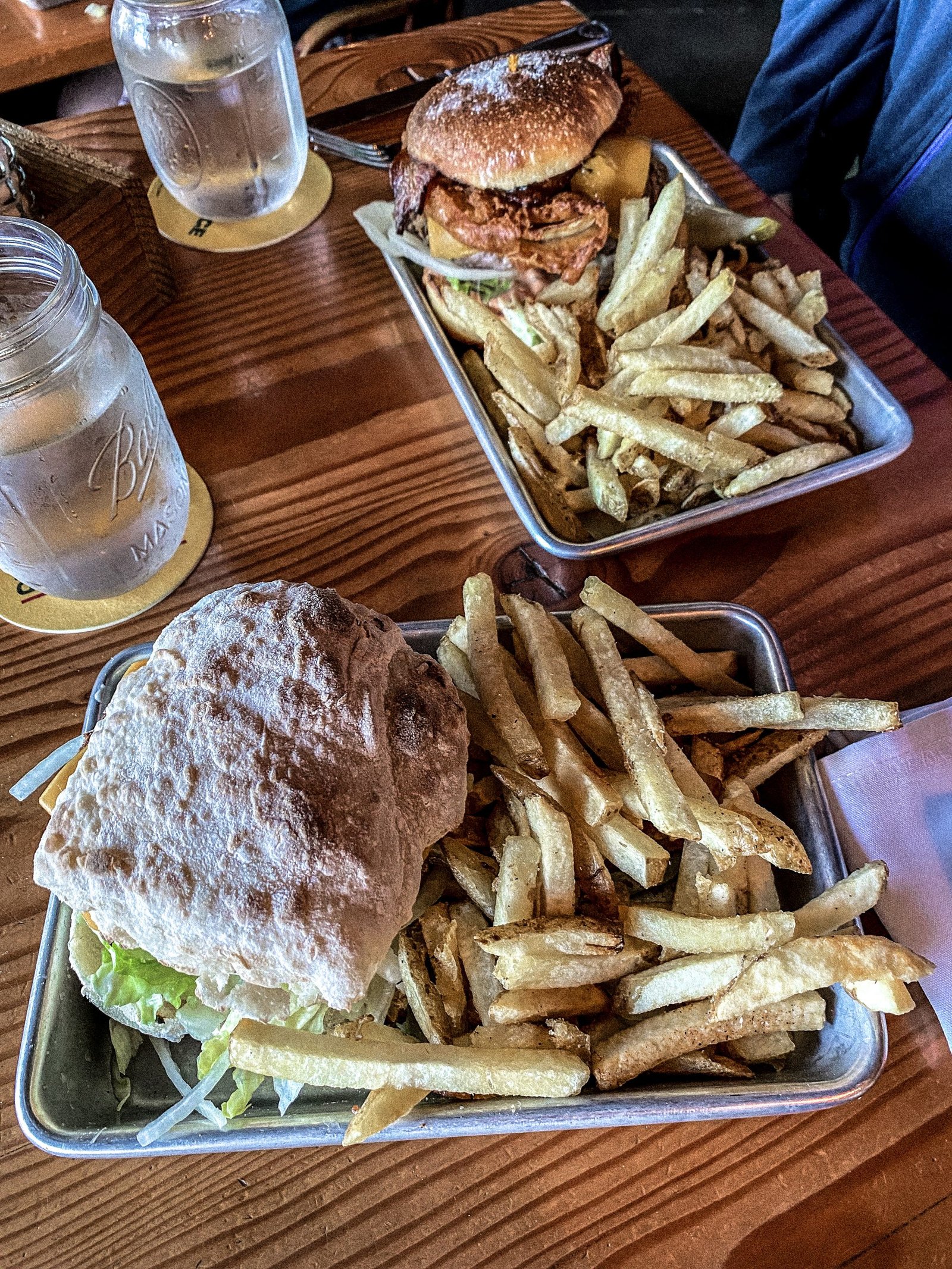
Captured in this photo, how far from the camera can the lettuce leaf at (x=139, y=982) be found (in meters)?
1.05

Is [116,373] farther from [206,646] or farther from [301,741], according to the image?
[301,741]

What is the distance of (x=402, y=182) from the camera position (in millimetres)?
2076

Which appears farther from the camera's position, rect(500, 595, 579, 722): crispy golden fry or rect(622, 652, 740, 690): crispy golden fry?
rect(622, 652, 740, 690): crispy golden fry

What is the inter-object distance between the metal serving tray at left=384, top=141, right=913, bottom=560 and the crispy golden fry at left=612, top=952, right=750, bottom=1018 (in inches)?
28.3

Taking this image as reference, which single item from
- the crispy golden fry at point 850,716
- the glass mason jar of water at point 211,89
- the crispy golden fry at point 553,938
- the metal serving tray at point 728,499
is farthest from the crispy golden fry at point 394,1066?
the glass mason jar of water at point 211,89

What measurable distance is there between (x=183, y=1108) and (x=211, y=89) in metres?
2.00

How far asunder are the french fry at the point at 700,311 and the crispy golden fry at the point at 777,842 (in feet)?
3.10

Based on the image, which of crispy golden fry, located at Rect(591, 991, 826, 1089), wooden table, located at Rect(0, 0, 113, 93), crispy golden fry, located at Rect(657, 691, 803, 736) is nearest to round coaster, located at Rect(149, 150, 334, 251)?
wooden table, located at Rect(0, 0, 113, 93)

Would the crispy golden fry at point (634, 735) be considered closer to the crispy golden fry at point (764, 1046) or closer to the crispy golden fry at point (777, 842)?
the crispy golden fry at point (777, 842)

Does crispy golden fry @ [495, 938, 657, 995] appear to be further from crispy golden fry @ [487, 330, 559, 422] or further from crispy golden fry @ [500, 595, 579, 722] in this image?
crispy golden fry @ [487, 330, 559, 422]

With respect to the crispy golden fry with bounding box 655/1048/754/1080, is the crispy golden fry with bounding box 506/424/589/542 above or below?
above

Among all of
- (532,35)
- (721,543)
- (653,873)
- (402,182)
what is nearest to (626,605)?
(653,873)

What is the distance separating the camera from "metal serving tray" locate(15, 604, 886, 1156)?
37.6 inches

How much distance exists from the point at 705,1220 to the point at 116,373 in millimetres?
1469
